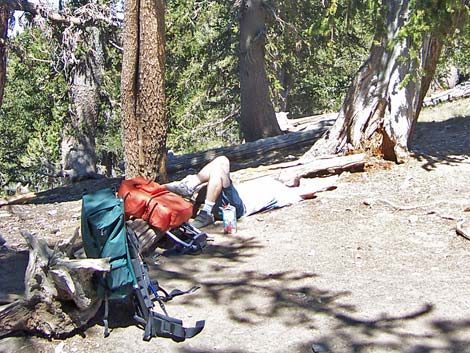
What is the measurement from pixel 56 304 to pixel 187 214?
186 cm

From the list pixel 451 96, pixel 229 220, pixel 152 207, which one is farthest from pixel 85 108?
pixel 152 207

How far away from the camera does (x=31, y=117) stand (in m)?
20.8

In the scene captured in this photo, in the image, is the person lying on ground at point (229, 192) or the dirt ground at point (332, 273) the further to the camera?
the person lying on ground at point (229, 192)

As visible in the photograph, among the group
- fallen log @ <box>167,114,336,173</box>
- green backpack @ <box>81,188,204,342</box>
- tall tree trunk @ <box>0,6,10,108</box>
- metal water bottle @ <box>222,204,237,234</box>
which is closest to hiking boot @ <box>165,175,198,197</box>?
metal water bottle @ <box>222,204,237,234</box>

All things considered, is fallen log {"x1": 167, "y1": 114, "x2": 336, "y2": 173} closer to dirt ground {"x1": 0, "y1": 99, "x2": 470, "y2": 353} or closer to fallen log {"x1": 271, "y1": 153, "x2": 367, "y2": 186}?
fallen log {"x1": 271, "y1": 153, "x2": 367, "y2": 186}

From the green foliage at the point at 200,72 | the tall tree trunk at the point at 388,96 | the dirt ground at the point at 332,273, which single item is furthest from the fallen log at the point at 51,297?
the green foliage at the point at 200,72

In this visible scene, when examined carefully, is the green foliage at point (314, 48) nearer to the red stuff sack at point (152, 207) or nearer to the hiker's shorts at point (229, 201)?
the hiker's shorts at point (229, 201)

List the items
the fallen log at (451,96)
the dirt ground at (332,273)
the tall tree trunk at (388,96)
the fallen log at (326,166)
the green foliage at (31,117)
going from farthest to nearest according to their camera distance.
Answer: the fallen log at (451,96) < the green foliage at (31,117) < the tall tree trunk at (388,96) < the fallen log at (326,166) < the dirt ground at (332,273)

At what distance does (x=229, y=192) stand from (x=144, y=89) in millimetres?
1457

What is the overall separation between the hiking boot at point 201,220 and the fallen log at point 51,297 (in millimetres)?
2583

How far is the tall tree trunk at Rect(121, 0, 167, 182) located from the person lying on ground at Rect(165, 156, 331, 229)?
57cm

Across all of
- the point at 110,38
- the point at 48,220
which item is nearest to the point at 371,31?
the point at 48,220

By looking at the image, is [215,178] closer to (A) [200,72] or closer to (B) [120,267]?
(B) [120,267]

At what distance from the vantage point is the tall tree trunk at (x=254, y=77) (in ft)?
43.2
